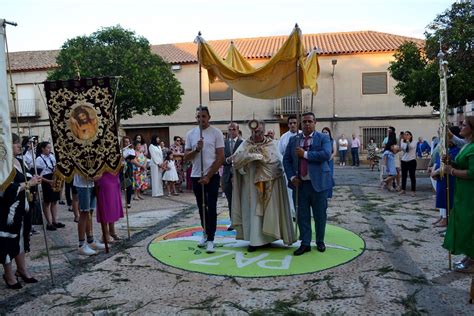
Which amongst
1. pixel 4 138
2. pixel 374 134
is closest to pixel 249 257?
pixel 4 138

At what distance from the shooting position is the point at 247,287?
4531mm

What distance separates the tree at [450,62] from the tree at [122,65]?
11156 mm

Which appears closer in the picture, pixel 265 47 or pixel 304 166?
pixel 304 166

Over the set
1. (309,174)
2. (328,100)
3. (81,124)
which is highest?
(328,100)

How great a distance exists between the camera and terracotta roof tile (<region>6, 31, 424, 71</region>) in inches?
1041

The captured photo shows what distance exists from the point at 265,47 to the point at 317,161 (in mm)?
24190

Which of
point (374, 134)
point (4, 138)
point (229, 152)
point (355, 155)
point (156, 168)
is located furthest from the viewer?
point (374, 134)

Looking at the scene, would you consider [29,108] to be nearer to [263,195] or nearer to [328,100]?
[328,100]

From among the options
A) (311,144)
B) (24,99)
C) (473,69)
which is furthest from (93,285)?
(24,99)

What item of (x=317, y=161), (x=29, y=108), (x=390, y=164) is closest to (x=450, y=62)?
(x=390, y=164)

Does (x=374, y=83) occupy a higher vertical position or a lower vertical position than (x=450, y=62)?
higher

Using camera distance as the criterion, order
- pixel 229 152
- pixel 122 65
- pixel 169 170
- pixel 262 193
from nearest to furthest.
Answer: pixel 262 193
pixel 229 152
pixel 169 170
pixel 122 65

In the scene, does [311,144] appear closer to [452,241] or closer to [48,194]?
[452,241]

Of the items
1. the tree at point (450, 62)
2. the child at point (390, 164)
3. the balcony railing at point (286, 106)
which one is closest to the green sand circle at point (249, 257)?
the child at point (390, 164)
